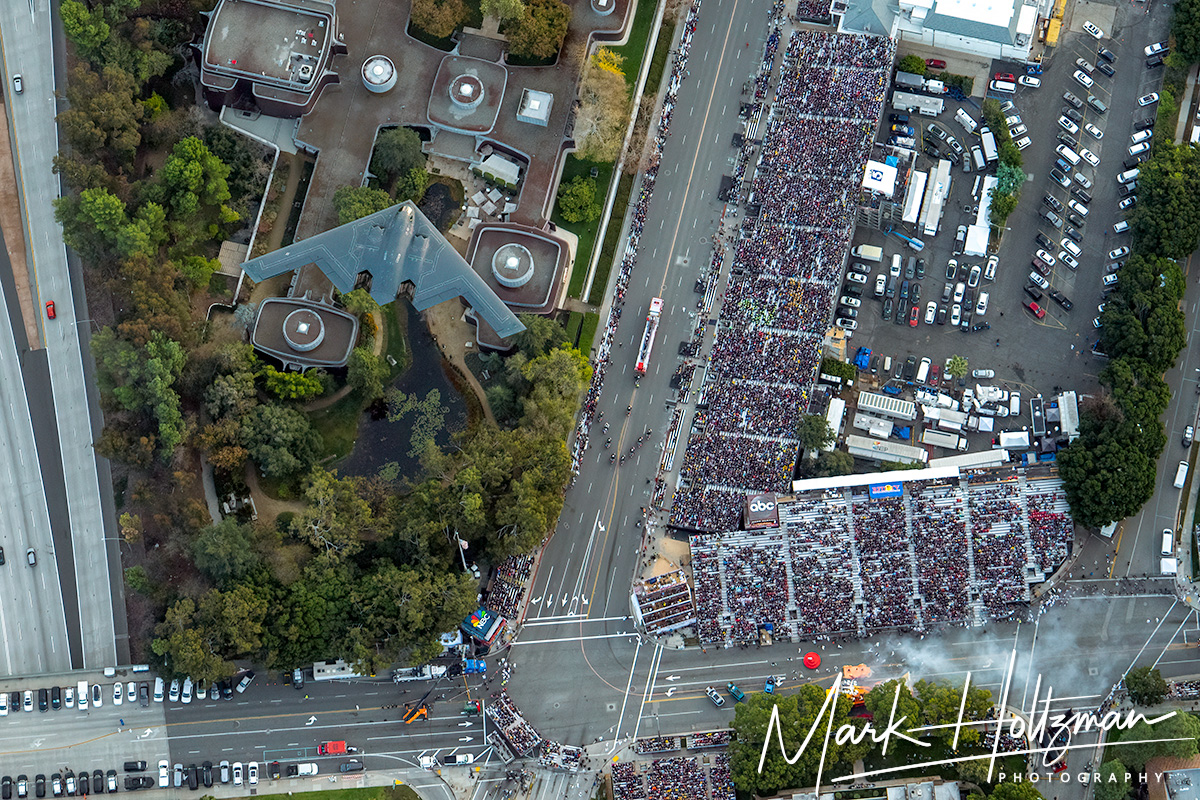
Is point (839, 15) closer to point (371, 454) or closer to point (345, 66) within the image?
point (345, 66)

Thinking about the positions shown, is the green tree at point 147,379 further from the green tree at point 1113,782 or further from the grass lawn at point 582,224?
the green tree at point 1113,782

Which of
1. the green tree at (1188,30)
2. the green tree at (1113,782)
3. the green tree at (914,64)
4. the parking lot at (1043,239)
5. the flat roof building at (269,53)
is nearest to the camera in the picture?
the green tree at (1113,782)

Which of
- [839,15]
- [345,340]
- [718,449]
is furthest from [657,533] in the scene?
[839,15]

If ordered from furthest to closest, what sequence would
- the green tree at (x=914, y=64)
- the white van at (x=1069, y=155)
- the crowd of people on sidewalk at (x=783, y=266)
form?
the green tree at (x=914, y=64)
the white van at (x=1069, y=155)
the crowd of people on sidewalk at (x=783, y=266)

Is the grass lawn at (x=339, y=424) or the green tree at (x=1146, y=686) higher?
the grass lawn at (x=339, y=424)

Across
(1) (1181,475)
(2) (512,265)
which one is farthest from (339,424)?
(1) (1181,475)

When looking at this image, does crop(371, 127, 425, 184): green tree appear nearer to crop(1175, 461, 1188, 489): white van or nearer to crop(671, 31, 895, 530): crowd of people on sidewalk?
crop(671, 31, 895, 530): crowd of people on sidewalk

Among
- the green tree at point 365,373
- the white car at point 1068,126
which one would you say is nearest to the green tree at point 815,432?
the white car at point 1068,126
